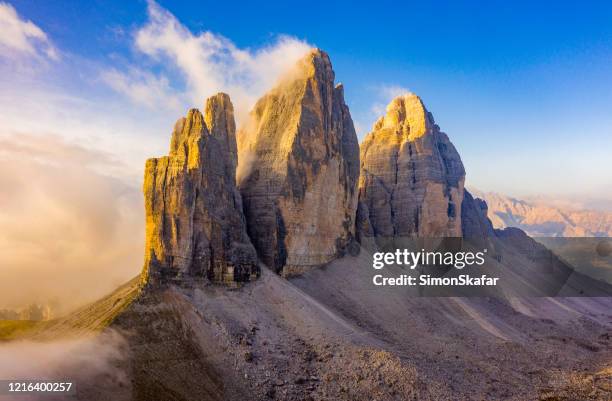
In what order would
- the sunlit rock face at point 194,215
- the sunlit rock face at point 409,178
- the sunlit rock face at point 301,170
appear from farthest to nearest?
the sunlit rock face at point 409,178
the sunlit rock face at point 301,170
the sunlit rock face at point 194,215

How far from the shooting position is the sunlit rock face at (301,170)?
54.4 metres

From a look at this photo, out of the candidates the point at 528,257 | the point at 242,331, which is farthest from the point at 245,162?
the point at 528,257

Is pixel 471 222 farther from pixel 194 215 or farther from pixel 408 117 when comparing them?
pixel 194 215

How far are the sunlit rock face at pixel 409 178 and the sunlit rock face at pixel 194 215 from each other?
33193 millimetres

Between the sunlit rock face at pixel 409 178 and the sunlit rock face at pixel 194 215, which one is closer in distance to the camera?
the sunlit rock face at pixel 194 215

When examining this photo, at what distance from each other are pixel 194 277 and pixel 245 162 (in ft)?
69.8

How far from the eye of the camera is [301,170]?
5669cm

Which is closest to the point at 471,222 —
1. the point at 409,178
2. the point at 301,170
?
the point at 409,178

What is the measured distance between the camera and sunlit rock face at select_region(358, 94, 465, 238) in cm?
7775

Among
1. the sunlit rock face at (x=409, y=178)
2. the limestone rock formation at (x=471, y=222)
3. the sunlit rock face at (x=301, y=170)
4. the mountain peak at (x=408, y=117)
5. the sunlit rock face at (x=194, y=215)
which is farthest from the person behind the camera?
the limestone rock formation at (x=471, y=222)

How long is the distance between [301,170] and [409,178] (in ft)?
96.3

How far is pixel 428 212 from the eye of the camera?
77.9 m

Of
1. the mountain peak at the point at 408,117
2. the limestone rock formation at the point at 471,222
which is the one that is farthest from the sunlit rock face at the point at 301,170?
the limestone rock formation at the point at 471,222

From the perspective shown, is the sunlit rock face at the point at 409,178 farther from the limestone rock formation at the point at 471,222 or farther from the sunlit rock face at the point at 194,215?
the sunlit rock face at the point at 194,215
